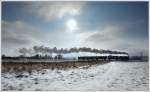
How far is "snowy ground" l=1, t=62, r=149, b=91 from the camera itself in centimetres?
391

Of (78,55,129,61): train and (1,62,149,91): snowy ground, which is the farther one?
(78,55,129,61): train

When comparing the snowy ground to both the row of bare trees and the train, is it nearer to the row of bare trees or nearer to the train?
the train

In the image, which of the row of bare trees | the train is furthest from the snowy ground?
the row of bare trees

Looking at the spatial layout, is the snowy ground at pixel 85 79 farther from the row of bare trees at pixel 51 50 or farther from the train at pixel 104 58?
the row of bare trees at pixel 51 50

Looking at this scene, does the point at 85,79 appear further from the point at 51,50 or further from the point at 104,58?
the point at 51,50

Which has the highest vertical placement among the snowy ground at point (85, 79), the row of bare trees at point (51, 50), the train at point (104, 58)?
the row of bare trees at point (51, 50)

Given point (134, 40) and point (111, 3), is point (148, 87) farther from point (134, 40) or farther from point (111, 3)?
point (111, 3)

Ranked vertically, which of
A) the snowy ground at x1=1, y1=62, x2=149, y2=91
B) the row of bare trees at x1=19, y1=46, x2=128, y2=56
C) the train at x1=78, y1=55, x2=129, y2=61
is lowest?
the snowy ground at x1=1, y1=62, x2=149, y2=91

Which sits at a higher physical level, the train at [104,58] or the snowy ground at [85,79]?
the train at [104,58]

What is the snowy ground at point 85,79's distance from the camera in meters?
3.91

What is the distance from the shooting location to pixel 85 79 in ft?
13.0

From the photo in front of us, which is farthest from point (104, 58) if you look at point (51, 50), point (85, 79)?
point (51, 50)

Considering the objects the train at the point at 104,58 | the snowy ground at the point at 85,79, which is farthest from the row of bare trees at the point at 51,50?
the snowy ground at the point at 85,79

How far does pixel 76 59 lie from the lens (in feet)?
13.4
